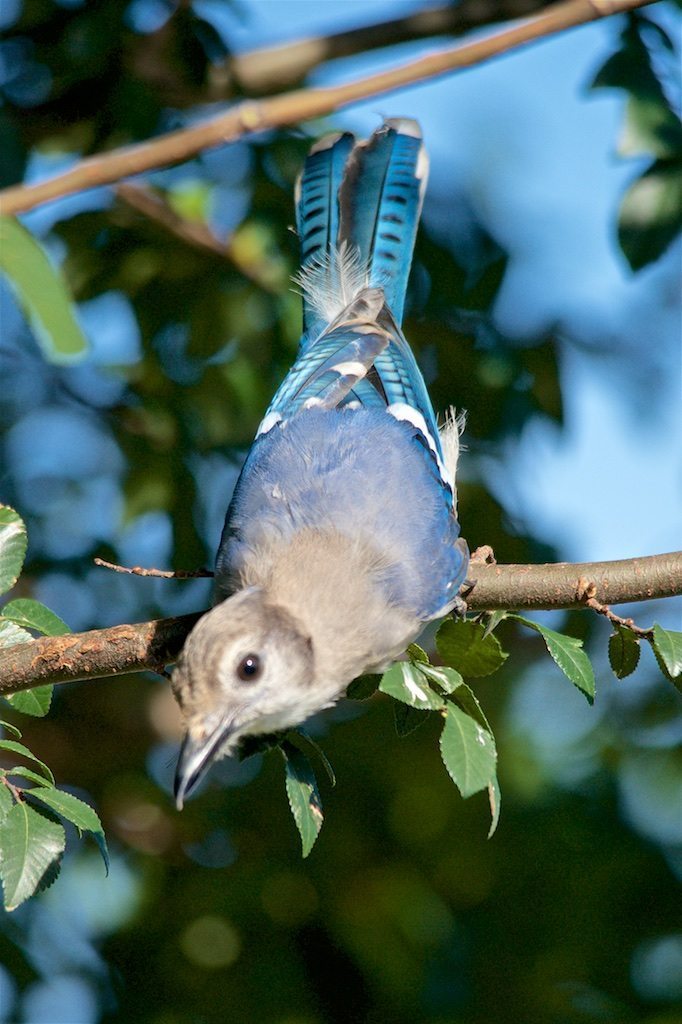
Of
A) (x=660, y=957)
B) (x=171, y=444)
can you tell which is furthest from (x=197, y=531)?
(x=660, y=957)

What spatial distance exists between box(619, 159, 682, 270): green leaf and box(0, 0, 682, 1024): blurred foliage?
42 centimetres

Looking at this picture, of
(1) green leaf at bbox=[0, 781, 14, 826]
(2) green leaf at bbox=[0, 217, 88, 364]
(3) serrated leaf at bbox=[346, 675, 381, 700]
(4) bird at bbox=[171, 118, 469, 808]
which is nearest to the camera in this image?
(2) green leaf at bbox=[0, 217, 88, 364]

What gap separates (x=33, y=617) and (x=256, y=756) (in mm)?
1732

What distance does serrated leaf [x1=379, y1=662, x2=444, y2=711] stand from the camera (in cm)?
271

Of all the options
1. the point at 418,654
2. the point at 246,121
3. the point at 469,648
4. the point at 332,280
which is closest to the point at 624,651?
the point at 469,648

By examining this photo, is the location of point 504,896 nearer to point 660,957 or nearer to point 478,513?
point 660,957

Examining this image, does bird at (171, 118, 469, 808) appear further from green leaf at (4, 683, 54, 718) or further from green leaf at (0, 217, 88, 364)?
green leaf at (0, 217, 88, 364)

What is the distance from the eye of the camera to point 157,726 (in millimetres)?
5258

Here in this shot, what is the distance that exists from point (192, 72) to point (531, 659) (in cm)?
251

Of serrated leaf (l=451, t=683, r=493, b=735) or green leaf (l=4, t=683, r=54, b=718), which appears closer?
serrated leaf (l=451, t=683, r=493, b=735)

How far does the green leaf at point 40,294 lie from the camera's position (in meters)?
2.42

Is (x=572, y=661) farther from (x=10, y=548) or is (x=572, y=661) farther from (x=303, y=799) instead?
(x=10, y=548)

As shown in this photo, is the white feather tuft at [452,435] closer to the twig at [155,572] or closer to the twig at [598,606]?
the twig at [155,572]

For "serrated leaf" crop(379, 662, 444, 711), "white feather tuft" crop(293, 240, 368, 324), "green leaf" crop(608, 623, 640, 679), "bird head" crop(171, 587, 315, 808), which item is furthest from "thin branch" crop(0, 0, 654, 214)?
"white feather tuft" crop(293, 240, 368, 324)
